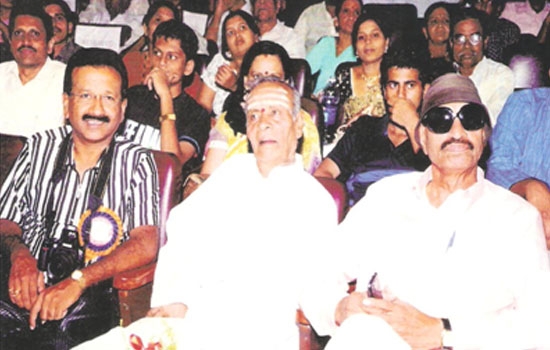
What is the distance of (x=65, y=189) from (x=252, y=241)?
0.77 m

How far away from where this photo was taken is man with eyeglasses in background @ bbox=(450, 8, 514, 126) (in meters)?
2.76

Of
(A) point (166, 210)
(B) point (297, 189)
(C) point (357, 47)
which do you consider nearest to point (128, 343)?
(A) point (166, 210)

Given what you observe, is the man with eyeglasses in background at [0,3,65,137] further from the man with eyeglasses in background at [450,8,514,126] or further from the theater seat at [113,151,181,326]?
the man with eyeglasses in background at [450,8,514,126]

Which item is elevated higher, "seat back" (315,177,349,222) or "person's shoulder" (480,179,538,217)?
"person's shoulder" (480,179,538,217)

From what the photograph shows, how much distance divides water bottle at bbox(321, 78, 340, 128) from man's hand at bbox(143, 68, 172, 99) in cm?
70

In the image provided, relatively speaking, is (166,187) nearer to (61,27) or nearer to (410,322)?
(410,322)

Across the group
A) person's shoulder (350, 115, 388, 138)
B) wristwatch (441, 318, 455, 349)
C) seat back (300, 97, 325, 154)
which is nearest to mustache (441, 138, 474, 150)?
wristwatch (441, 318, 455, 349)

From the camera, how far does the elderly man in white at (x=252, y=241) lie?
212cm

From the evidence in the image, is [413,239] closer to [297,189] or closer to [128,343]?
[297,189]

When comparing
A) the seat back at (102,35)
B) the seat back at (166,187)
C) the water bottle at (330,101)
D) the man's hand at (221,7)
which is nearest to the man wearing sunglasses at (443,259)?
the seat back at (166,187)

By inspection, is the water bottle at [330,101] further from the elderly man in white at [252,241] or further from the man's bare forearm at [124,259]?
the man's bare forearm at [124,259]

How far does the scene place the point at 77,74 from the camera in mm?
2531

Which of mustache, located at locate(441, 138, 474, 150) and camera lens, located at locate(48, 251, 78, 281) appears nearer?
mustache, located at locate(441, 138, 474, 150)

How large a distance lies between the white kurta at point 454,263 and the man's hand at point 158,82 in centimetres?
123
